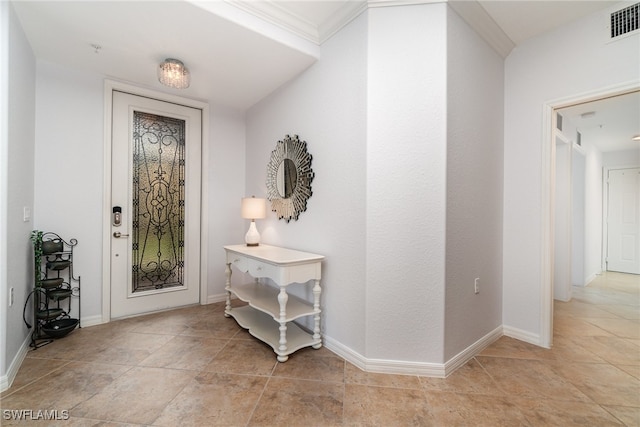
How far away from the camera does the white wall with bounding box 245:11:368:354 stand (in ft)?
7.02

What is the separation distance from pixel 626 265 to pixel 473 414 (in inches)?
253

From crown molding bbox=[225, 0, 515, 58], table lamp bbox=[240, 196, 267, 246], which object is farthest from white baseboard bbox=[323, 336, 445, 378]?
crown molding bbox=[225, 0, 515, 58]

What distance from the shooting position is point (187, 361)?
85.0 inches

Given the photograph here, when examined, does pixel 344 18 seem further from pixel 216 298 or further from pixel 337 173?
pixel 216 298

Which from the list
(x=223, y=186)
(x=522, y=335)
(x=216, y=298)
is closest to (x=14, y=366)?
(x=216, y=298)

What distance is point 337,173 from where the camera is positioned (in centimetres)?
236

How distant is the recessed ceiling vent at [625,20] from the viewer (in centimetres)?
205

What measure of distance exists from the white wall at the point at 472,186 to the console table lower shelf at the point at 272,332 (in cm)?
112

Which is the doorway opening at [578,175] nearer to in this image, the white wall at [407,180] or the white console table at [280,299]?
Answer: the white wall at [407,180]

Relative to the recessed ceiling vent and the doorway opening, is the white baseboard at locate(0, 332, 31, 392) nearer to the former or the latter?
the doorway opening

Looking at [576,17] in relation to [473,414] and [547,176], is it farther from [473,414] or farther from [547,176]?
[473,414]

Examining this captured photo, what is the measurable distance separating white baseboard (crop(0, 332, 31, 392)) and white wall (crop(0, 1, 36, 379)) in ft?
0.07

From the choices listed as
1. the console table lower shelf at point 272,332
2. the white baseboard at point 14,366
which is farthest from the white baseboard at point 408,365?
the white baseboard at point 14,366

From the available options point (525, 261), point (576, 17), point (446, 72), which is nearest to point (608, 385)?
point (525, 261)
